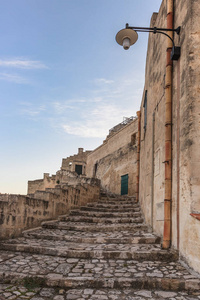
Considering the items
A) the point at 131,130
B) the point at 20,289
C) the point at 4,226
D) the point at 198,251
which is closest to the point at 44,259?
the point at 20,289

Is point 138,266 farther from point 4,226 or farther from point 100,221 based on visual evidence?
point 100,221

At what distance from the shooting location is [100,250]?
188 inches

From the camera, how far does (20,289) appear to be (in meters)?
3.27

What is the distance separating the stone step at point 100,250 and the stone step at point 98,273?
167 mm

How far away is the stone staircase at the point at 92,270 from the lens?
10.6ft

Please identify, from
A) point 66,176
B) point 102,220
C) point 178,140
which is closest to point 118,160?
point 66,176

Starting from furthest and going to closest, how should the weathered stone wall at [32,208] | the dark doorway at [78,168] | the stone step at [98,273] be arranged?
the dark doorway at [78,168]
the weathered stone wall at [32,208]
the stone step at [98,273]

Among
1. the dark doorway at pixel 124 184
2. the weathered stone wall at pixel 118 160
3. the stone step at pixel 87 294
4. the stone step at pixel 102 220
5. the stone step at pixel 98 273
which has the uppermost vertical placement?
the weathered stone wall at pixel 118 160

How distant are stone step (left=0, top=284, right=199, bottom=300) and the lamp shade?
4.59 metres

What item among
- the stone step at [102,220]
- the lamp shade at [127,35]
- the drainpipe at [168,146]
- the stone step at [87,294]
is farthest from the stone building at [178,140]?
the stone step at [102,220]

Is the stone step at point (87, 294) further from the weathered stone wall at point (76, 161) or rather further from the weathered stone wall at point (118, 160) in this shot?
the weathered stone wall at point (76, 161)

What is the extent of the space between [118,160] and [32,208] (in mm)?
12649

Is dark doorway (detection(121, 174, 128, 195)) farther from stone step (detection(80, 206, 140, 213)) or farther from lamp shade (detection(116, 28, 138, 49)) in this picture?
lamp shade (detection(116, 28, 138, 49))

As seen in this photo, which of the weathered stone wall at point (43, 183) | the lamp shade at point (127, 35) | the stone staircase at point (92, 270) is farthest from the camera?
the weathered stone wall at point (43, 183)
